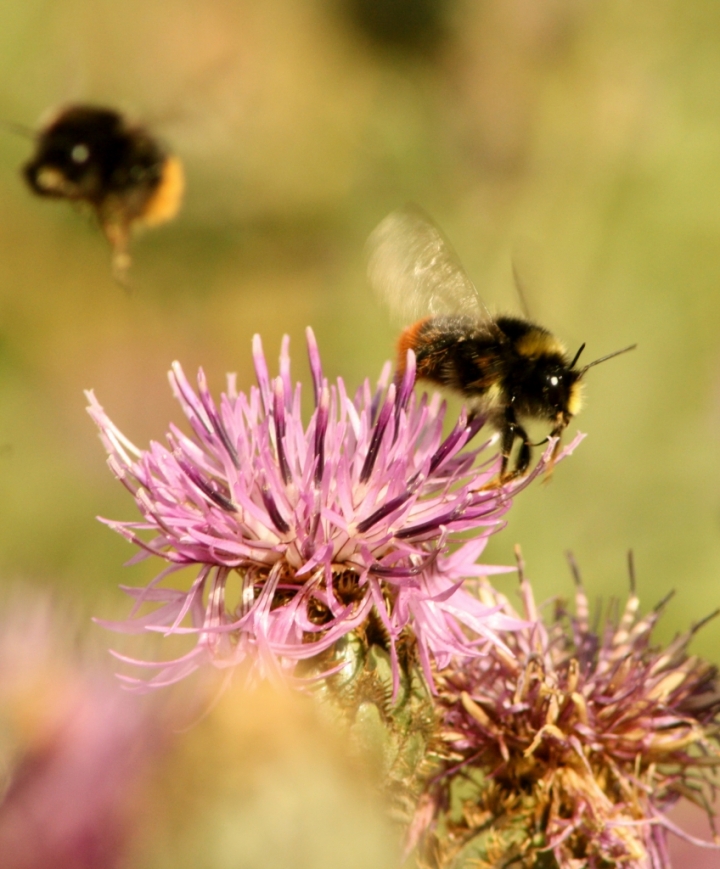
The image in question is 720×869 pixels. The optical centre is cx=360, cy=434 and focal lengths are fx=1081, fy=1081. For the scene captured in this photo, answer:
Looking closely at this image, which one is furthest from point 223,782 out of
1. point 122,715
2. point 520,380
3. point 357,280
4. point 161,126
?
point 357,280

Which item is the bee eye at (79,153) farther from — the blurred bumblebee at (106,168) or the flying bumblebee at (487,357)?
the flying bumblebee at (487,357)

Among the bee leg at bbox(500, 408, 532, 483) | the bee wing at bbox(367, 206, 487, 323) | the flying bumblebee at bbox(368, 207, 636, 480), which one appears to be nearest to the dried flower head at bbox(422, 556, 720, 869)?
the bee leg at bbox(500, 408, 532, 483)

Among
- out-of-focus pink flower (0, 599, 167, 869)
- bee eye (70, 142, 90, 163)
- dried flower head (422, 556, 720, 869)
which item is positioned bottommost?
out-of-focus pink flower (0, 599, 167, 869)

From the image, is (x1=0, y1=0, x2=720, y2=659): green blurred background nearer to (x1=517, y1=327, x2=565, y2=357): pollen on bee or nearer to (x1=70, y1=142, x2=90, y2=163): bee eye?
(x1=70, y1=142, x2=90, y2=163): bee eye

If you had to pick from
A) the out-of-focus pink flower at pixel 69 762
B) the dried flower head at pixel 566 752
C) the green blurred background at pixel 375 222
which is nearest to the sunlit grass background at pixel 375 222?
the green blurred background at pixel 375 222

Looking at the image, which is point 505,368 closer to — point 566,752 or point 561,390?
point 561,390

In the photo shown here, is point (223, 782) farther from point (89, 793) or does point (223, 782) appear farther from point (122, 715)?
point (122, 715)

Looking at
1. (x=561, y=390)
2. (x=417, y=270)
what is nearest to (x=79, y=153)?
(x=417, y=270)
